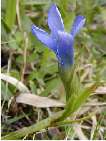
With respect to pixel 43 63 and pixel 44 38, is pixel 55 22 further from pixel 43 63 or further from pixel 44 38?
pixel 43 63

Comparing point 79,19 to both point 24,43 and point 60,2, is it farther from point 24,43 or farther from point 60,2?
point 24,43

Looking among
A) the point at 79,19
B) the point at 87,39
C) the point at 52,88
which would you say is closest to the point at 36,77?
the point at 52,88

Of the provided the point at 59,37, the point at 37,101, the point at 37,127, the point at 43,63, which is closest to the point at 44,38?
the point at 59,37

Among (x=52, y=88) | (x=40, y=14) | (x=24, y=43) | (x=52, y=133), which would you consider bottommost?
(x=52, y=133)

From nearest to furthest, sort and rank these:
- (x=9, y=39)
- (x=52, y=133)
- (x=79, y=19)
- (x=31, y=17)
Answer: (x=79, y=19) → (x=52, y=133) → (x=9, y=39) → (x=31, y=17)

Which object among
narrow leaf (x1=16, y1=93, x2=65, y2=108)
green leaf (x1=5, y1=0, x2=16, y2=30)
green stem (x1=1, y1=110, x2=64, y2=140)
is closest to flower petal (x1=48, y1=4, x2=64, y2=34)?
green stem (x1=1, y1=110, x2=64, y2=140)

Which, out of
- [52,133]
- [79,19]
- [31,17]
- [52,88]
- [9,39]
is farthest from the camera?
[31,17]
